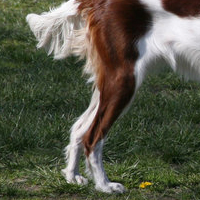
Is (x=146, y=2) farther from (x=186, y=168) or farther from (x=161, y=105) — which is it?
(x=161, y=105)

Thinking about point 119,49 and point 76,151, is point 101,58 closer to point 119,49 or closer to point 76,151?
point 119,49

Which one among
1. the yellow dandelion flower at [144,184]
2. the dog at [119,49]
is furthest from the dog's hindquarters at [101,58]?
the yellow dandelion flower at [144,184]

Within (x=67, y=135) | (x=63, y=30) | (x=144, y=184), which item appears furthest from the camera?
(x=67, y=135)

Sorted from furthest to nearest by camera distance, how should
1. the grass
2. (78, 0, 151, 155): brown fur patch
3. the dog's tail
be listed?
the dog's tail < the grass < (78, 0, 151, 155): brown fur patch

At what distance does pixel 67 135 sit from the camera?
5.20m

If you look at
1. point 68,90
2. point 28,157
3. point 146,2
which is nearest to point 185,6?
point 146,2

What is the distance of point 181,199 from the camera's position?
4289mm

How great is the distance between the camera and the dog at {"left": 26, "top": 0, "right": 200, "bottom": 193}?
4.33 m

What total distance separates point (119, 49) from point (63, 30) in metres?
0.58

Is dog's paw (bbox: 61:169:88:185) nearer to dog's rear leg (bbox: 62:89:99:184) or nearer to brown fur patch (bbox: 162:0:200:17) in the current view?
dog's rear leg (bbox: 62:89:99:184)

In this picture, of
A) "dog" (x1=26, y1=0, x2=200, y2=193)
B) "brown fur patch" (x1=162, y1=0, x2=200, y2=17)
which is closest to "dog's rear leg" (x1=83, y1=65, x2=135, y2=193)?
"dog" (x1=26, y1=0, x2=200, y2=193)

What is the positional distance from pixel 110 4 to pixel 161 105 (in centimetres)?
180

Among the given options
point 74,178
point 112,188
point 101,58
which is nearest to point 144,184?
point 112,188

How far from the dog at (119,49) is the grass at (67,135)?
24 centimetres
